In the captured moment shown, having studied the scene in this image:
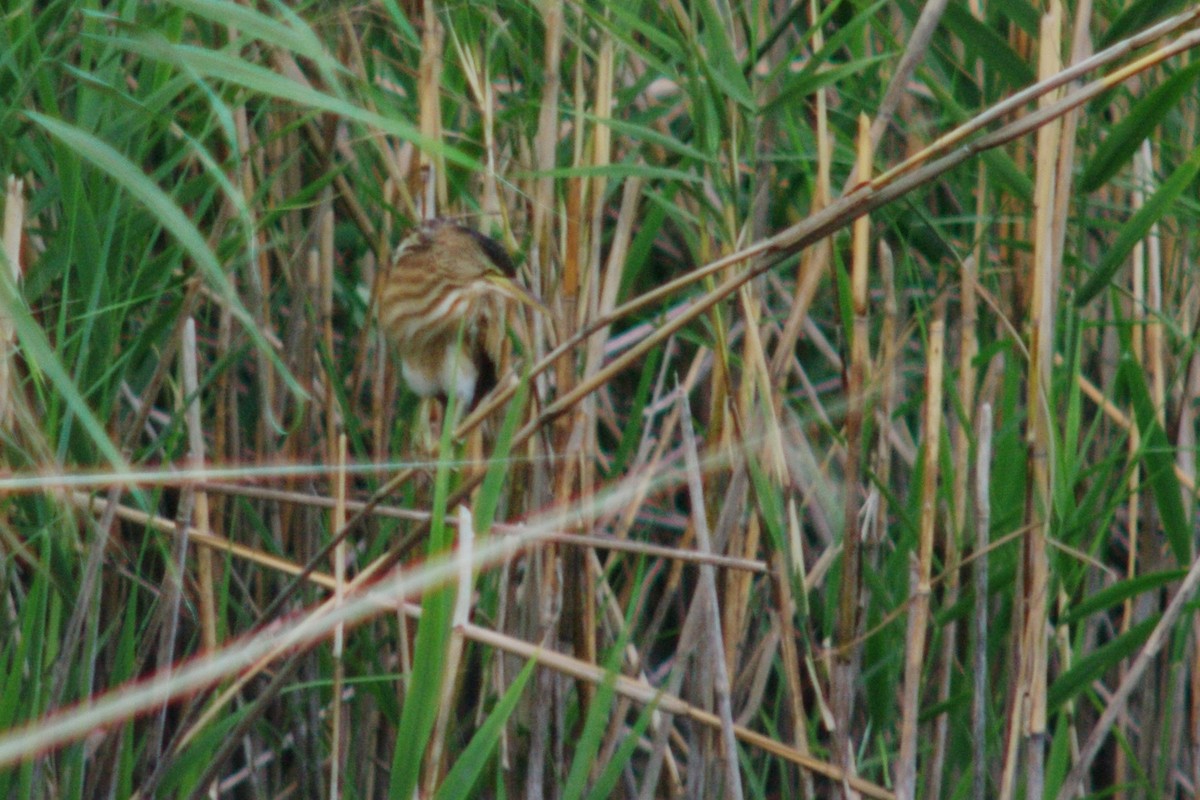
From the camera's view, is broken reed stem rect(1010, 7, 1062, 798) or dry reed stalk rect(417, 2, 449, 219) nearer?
broken reed stem rect(1010, 7, 1062, 798)

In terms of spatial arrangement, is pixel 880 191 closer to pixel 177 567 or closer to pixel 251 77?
pixel 251 77

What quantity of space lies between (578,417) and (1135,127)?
580 millimetres

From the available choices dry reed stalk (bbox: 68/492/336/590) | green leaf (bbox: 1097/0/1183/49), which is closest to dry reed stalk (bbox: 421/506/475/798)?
dry reed stalk (bbox: 68/492/336/590)

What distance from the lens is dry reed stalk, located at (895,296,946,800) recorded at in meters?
1.33

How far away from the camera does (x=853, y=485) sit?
1.34m

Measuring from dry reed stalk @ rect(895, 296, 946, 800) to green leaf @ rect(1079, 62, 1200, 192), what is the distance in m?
0.20

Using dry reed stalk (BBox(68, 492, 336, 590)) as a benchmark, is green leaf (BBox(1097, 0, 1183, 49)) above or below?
above

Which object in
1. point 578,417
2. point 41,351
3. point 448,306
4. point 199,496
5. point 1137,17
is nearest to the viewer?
point 41,351

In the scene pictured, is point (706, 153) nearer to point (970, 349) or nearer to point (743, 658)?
point (970, 349)

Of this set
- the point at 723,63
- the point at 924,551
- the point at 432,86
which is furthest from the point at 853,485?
the point at 432,86

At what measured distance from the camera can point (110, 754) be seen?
57.5 inches

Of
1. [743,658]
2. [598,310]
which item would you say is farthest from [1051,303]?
[743,658]

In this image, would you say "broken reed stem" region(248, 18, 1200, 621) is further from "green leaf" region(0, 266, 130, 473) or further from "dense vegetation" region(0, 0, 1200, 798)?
"green leaf" region(0, 266, 130, 473)

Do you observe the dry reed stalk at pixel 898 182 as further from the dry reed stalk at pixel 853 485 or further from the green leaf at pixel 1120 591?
the green leaf at pixel 1120 591
